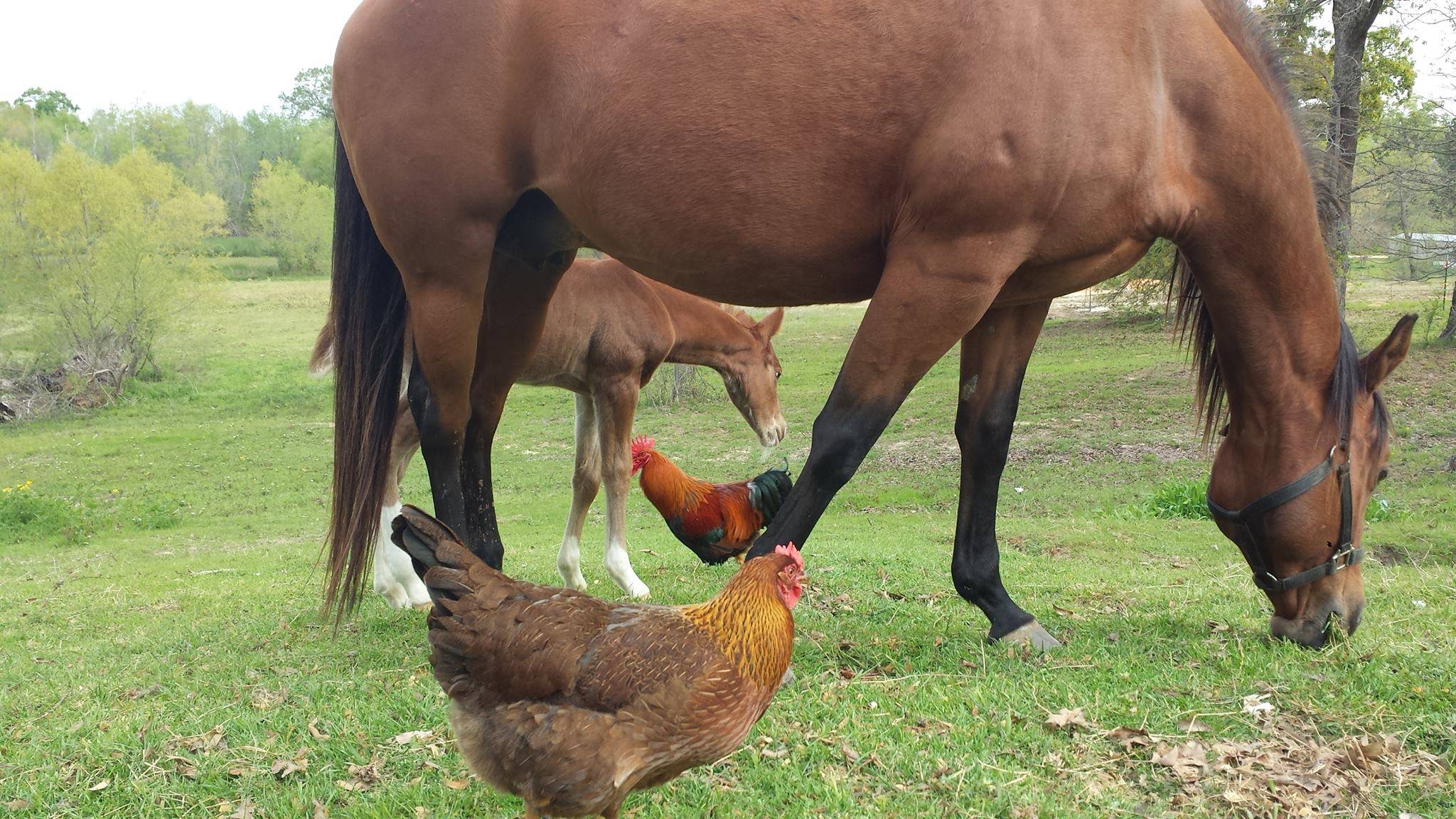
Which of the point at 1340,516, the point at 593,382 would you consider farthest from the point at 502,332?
the point at 1340,516

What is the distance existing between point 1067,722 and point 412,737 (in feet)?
7.09

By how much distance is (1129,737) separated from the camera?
307cm

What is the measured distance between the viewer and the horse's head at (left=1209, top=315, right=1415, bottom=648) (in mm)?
3834

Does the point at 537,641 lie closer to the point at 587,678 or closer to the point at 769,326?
the point at 587,678

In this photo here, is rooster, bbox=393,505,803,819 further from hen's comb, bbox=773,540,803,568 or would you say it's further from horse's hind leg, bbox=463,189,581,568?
horse's hind leg, bbox=463,189,581,568


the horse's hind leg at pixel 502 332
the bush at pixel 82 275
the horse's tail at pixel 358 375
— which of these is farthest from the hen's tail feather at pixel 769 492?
the bush at pixel 82 275

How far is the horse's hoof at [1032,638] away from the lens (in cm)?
407

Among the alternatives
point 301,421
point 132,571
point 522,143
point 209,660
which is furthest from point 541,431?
point 522,143

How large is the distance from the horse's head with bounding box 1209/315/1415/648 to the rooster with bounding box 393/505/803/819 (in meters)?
2.10

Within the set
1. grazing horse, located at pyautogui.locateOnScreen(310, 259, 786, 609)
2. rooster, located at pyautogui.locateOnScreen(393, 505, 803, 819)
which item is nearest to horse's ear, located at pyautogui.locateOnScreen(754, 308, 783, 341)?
grazing horse, located at pyautogui.locateOnScreen(310, 259, 786, 609)

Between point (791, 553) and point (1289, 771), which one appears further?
point (791, 553)

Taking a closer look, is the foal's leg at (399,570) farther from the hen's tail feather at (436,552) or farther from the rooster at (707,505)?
the hen's tail feather at (436,552)

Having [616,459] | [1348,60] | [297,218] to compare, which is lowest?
[616,459]

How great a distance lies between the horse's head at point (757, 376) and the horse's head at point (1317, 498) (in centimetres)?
412
